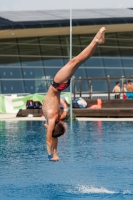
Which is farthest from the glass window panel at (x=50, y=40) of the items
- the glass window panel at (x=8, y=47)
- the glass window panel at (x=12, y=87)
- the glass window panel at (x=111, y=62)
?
the glass window panel at (x=12, y=87)

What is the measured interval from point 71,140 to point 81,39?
94.2ft

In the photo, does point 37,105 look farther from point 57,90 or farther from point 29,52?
point 57,90

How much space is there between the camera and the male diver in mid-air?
1008cm

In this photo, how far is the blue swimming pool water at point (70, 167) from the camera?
10.6 meters

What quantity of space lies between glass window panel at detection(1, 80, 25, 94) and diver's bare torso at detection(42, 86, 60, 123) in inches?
1312

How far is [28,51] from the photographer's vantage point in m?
46.2

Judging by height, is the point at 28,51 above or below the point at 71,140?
above

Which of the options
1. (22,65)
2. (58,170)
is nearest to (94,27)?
(22,65)

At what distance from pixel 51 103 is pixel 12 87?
1330 inches

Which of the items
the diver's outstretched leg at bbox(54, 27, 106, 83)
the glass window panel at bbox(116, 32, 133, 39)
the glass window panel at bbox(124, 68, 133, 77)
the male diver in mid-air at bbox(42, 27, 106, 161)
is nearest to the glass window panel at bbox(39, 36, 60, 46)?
the glass window panel at bbox(116, 32, 133, 39)

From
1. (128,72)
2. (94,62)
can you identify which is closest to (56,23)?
(94,62)

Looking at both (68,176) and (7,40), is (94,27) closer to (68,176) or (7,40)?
(7,40)

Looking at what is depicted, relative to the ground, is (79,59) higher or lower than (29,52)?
lower

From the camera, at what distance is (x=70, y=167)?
13.7 m
